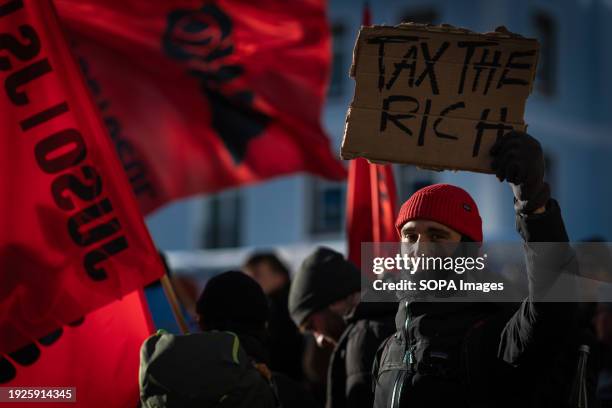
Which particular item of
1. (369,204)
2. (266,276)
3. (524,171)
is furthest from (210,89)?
(524,171)

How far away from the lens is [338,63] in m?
22.7

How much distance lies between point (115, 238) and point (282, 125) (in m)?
4.13

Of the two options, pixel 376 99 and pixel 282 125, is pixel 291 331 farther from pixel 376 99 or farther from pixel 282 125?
pixel 376 99

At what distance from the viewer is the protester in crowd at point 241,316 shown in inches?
159

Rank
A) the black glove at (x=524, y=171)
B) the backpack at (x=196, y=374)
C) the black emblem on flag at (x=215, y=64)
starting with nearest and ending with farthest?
the black glove at (x=524, y=171)
the backpack at (x=196, y=374)
the black emblem on flag at (x=215, y=64)

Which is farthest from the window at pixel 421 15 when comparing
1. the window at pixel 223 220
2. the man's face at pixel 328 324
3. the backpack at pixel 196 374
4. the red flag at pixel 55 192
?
the backpack at pixel 196 374

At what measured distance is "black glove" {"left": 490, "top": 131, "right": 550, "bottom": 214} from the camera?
3.02 metres

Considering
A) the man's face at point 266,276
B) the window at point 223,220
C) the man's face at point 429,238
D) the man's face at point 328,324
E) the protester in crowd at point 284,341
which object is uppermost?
the man's face at point 429,238

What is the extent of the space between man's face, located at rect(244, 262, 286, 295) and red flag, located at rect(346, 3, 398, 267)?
1115 millimetres

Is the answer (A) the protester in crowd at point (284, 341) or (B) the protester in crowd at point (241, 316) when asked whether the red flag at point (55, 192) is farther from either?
(A) the protester in crowd at point (284, 341)

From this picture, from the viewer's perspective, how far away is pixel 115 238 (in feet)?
14.3

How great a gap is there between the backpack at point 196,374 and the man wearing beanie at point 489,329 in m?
0.45

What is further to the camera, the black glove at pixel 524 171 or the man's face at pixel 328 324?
the man's face at pixel 328 324

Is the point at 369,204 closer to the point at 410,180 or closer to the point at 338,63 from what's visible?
the point at 410,180
